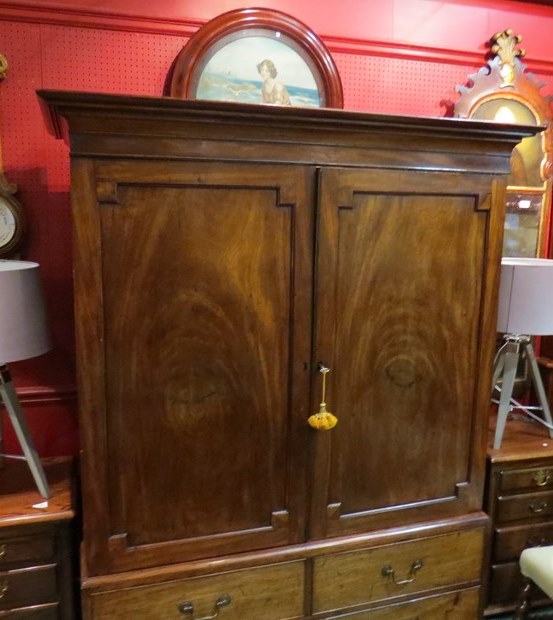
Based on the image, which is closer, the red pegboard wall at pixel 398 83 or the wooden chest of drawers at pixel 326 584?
the wooden chest of drawers at pixel 326 584

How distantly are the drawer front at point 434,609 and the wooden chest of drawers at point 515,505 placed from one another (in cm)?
24

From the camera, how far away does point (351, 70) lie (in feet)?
7.32

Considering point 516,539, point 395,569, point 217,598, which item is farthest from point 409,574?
point 217,598

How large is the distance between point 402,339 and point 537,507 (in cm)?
102

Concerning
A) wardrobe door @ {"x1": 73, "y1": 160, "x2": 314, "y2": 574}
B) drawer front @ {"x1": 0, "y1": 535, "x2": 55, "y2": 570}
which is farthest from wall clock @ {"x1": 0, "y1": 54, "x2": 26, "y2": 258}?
drawer front @ {"x1": 0, "y1": 535, "x2": 55, "y2": 570}

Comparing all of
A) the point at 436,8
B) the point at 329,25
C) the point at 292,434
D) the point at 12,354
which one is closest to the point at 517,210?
the point at 436,8

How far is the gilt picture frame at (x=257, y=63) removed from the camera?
1999 mm

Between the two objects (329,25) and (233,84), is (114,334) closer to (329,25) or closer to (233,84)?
(233,84)

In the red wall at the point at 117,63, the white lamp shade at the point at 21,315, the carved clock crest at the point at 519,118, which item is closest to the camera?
the white lamp shade at the point at 21,315

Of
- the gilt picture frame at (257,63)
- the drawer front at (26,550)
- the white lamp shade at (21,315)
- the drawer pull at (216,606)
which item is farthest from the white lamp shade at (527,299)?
the drawer front at (26,550)

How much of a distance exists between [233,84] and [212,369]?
1126 millimetres

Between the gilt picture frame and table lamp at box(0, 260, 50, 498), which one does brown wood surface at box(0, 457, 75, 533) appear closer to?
table lamp at box(0, 260, 50, 498)

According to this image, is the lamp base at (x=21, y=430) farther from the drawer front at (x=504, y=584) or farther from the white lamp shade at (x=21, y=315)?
the drawer front at (x=504, y=584)

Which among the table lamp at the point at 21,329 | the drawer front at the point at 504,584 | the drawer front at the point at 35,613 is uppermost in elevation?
the table lamp at the point at 21,329
